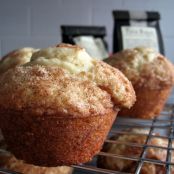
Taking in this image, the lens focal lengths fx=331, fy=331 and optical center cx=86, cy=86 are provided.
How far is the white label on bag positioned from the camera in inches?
62.4

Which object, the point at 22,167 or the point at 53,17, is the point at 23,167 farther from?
the point at 53,17

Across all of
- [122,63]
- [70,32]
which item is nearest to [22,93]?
[122,63]

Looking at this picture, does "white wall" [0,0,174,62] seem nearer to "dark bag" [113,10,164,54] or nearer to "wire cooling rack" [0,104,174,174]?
"dark bag" [113,10,164,54]

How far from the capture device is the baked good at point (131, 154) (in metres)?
0.79

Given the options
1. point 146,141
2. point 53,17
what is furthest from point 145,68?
point 53,17

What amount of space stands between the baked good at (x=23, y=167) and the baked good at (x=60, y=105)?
0.14 ft

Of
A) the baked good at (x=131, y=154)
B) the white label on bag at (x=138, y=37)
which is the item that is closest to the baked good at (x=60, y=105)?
the baked good at (x=131, y=154)

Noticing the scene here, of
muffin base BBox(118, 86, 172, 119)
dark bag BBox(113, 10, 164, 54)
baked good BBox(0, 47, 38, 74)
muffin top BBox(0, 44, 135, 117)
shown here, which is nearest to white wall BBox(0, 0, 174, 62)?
dark bag BBox(113, 10, 164, 54)

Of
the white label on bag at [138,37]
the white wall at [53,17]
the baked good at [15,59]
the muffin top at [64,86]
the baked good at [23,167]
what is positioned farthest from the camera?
the white wall at [53,17]

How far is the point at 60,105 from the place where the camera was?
0.62 m

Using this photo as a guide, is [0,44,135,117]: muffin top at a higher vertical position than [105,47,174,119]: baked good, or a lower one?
higher

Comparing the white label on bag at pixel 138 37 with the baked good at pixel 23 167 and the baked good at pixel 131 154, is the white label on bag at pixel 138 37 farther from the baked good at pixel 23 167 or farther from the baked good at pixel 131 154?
the baked good at pixel 23 167

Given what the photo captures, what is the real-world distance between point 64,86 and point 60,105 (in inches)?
1.8

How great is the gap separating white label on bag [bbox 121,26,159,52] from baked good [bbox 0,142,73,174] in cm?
92
